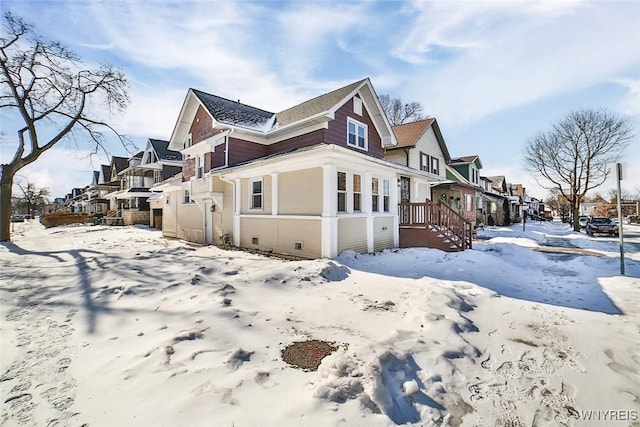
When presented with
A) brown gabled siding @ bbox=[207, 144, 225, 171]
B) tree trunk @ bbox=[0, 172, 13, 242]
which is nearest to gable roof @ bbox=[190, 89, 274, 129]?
brown gabled siding @ bbox=[207, 144, 225, 171]

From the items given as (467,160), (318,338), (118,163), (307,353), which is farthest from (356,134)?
(118,163)

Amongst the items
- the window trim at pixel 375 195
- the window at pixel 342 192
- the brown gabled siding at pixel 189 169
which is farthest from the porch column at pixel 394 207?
the brown gabled siding at pixel 189 169

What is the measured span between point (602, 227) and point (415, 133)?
47.9 feet

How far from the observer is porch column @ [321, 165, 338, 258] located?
30.6ft

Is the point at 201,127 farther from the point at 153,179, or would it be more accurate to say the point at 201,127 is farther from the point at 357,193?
the point at 153,179

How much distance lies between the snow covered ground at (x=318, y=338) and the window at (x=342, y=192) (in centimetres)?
345

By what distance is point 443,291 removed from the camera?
Result: 5.80 m

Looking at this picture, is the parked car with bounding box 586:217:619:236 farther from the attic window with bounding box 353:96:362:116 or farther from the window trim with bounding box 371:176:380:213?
the attic window with bounding box 353:96:362:116

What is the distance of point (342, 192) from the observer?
10398 millimetres

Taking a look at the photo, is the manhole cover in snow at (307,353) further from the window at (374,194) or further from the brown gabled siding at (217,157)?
the brown gabled siding at (217,157)

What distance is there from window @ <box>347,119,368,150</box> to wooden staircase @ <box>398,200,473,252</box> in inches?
154

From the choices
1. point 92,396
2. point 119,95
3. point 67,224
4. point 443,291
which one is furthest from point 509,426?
point 67,224

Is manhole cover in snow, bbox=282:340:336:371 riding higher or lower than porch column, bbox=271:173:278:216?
lower
